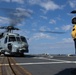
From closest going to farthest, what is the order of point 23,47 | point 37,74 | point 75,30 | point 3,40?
point 75,30, point 37,74, point 23,47, point 3,40

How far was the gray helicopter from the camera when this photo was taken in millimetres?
40531

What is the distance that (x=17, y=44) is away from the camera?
40.7m

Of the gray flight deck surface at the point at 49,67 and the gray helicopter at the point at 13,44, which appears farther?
the gray helicopter at the point at 13,44

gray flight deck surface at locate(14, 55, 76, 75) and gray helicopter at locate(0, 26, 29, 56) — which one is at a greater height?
gray helicopter at locate(0, 26, 29, 56)

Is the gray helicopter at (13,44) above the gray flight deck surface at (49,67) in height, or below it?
above

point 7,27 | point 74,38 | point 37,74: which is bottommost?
point 37,74

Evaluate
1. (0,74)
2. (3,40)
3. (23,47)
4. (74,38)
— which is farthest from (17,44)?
(74,38)

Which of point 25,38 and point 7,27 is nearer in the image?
point 25,38

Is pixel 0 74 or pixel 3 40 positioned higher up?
pixel 3 40

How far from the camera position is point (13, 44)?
135 ft

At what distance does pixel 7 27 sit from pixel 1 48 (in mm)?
3771

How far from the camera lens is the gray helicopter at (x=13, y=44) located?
40.5 m

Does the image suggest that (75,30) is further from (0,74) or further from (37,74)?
(0,74)

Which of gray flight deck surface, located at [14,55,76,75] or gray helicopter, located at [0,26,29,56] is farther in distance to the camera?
gray helicopter, located at [0,26,29,56]
